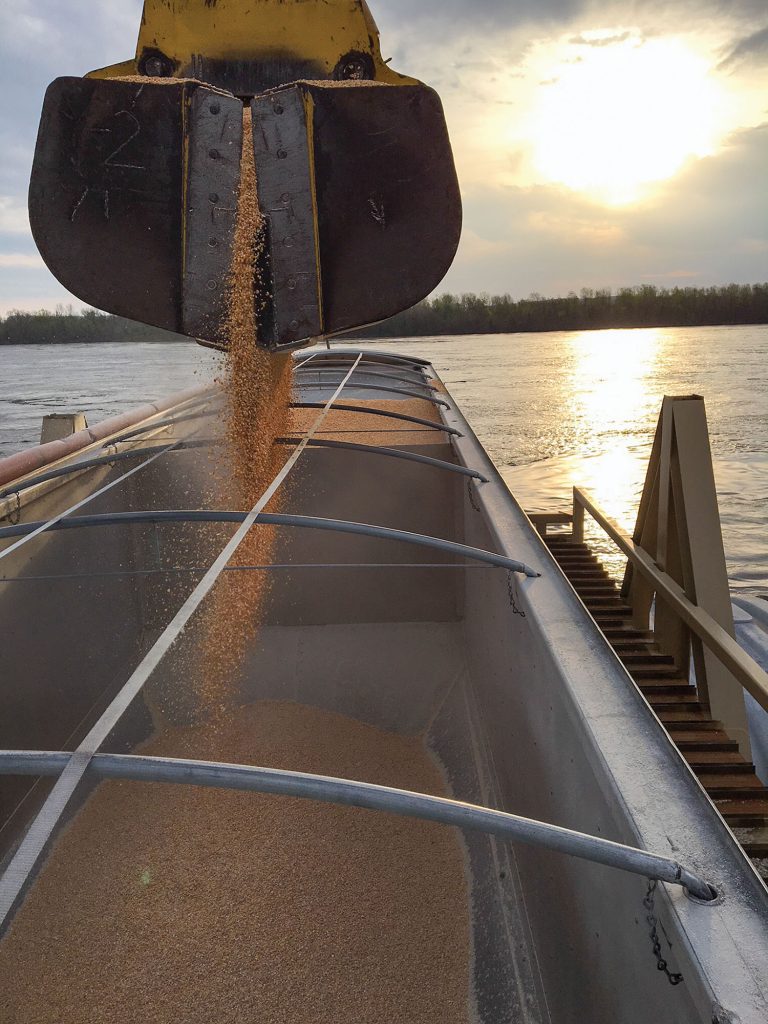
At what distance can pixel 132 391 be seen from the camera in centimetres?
3027

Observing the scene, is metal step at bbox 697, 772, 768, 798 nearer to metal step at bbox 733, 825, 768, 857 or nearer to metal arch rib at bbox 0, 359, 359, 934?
metal step at bbox 733, 825, 768, 857

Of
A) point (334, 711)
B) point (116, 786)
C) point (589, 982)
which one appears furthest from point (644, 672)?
point (116, 786)

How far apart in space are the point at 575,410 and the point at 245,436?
24439mm

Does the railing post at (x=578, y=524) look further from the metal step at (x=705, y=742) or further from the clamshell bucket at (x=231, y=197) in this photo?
the clamshell bucket at (x=231, y=197)

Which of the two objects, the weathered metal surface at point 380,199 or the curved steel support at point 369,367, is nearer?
the weathered metal surface at point 380,199

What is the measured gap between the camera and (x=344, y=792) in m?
1.53

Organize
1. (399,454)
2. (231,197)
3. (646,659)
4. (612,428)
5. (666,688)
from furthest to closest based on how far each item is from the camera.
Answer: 1. (612,428)
2. (399,454)
3. (646,659)
4. (666,688)
5. (231,197)

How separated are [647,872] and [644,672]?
10.0ft

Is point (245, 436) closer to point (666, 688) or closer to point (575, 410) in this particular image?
point (666, 688)

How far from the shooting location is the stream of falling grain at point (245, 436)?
325 centimetres

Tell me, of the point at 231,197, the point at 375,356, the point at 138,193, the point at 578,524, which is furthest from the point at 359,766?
the point at 375,356

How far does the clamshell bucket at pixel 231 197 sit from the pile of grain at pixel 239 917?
2.14 metres

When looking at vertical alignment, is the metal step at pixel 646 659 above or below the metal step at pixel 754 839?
above

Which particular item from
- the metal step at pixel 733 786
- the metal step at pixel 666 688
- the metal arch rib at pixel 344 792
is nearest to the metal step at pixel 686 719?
the metal step at pixel 666 688
